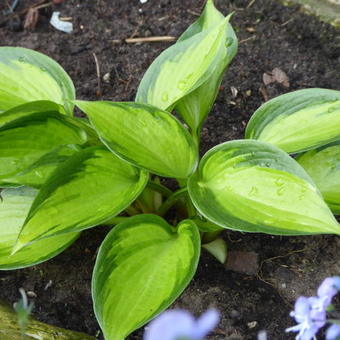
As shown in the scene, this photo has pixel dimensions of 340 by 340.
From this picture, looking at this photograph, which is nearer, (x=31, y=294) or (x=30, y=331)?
(x=30, y=331)

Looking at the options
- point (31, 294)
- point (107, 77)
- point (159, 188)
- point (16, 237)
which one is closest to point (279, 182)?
point (159, 188)

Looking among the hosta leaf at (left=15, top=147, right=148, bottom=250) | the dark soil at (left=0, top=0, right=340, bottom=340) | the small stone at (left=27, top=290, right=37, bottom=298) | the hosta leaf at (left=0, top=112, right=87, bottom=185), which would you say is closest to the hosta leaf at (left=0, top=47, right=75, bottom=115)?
the hosta leaf at (left=0, top=112, right=87, bottom=185)

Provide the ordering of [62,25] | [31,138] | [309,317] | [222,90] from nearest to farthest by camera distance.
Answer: [309,317], [31,138], [222,90], [62,25]

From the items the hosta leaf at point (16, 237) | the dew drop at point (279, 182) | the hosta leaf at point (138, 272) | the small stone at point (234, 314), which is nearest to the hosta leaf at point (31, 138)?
the hosta leaf at point (16, 237)

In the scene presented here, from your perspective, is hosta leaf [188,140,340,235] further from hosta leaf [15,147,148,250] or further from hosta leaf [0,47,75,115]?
hosta leaf [0,47,75,115]

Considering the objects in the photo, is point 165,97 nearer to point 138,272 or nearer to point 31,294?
point 138,272

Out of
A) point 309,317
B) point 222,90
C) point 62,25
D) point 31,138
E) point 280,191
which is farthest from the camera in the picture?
point 62,25
